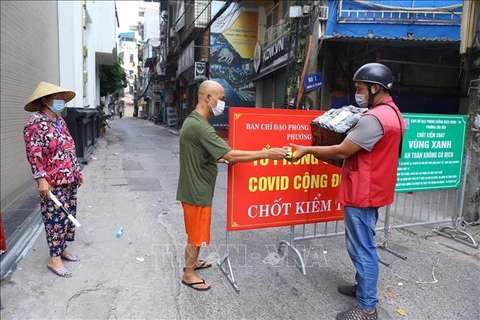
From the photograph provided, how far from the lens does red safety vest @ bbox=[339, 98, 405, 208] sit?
287 cm

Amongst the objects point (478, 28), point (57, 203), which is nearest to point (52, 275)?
point (57, 203)

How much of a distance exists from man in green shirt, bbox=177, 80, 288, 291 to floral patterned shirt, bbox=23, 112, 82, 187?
119 centimetres

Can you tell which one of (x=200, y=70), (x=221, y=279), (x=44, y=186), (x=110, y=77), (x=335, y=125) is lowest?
(x=221, y=279)

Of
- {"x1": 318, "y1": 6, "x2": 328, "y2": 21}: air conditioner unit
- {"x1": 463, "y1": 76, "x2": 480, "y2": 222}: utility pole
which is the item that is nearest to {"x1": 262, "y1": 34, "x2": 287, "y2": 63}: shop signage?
{"x1": 318, "y1": 6, "x2": 328, "y2": 21}: air conditioner unit

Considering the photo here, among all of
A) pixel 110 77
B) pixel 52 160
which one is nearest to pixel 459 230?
pixel 52 160

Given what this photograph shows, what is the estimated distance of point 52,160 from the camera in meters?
3.52

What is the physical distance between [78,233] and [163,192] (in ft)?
8.76

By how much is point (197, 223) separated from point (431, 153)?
340cm

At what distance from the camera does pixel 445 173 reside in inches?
201

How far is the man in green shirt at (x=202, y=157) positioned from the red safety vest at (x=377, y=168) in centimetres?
62

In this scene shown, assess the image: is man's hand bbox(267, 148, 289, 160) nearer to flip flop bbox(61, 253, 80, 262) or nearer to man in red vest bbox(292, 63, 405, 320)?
man in red vest bbox(292, 63, 405, 320)

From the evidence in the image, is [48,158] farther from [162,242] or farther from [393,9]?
[393,9]

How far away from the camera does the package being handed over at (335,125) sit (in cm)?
306

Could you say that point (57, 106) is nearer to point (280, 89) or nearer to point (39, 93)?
point (39, 93)
